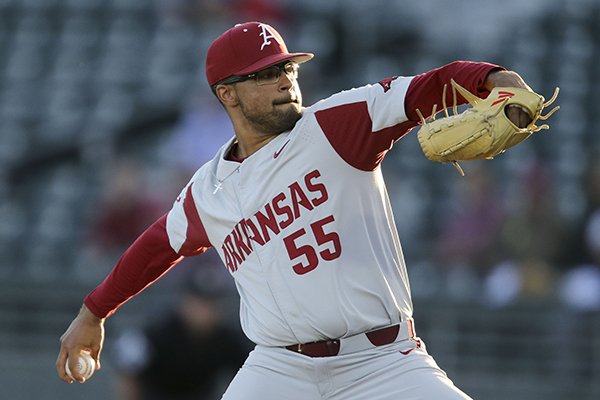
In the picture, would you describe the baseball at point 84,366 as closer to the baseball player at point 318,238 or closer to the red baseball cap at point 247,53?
the baseball player at point 318,238

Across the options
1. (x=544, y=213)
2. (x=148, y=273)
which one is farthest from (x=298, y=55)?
(x=544, y=213)

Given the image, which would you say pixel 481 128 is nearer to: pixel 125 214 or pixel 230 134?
→ pixel 230 134

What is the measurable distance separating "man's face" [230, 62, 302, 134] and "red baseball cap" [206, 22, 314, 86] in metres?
0.07

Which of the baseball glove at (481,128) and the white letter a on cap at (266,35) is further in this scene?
the white letter a on cap at (266,35)

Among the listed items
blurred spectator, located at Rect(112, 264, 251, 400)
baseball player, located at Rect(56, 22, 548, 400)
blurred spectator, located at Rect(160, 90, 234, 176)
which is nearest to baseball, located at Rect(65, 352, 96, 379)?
baseball player, located at Rect(56, 22, 548, 400)

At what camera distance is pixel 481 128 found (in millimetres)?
4199

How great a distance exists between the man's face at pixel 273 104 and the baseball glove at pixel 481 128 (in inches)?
25.3

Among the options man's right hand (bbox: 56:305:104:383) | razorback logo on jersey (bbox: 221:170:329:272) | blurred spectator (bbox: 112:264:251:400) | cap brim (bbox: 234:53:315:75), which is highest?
cap brim (bbox: 234:53:315:75)

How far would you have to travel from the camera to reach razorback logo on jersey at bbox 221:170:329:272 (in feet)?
15.5

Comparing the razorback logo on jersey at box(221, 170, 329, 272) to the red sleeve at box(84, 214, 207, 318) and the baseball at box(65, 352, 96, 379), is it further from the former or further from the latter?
the baseball at box(65, 352, 96, 379)

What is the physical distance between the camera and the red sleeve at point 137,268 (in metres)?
5.26

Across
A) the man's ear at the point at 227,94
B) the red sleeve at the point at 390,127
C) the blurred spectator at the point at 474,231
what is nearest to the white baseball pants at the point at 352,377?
the red sleeve at the point at 390,127

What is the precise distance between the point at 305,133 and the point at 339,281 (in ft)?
1.79

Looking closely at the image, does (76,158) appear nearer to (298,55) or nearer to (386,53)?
(386,53)
